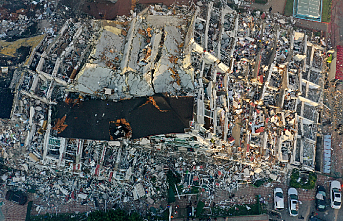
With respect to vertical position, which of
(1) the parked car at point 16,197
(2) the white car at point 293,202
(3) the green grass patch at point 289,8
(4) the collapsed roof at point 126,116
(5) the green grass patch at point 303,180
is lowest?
(1) the parked car at point 16,197

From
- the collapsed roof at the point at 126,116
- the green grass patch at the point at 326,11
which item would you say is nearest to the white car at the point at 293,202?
the collapsed roof at the point at 126,116

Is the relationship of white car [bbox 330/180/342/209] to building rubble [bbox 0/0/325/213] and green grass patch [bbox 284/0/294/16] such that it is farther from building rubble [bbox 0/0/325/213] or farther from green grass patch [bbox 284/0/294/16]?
green grass patch [bbox 284/0/294/16]

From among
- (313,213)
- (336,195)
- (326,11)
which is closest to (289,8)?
(326,11)

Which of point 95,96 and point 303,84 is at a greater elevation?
point 303,84

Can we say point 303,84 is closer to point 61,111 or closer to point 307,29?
point 307,29

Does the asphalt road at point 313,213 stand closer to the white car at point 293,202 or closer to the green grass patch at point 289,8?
the white car at point 293,202

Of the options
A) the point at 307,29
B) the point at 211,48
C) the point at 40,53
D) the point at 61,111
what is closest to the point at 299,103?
the point at 307,29
